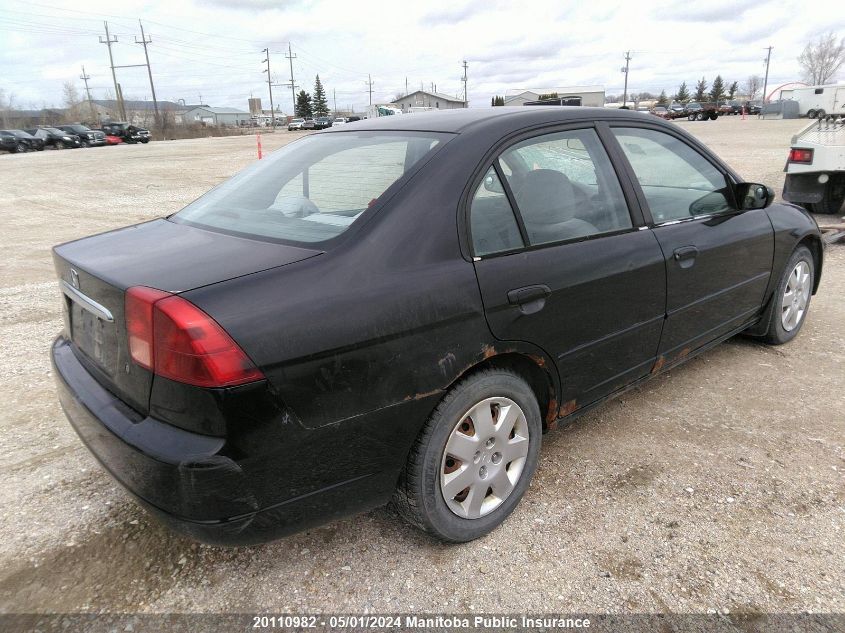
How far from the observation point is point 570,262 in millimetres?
2469

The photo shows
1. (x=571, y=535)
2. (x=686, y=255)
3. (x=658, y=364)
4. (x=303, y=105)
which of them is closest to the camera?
(x=571, y=535)

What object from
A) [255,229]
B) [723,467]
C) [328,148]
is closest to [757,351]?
[723,467]

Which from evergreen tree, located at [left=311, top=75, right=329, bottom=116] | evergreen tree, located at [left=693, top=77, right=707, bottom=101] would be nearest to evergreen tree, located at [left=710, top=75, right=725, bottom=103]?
evergreen tree, located at [left=693, top=77, right=707, bottom=101]

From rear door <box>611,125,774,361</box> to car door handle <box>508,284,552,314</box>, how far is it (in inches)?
34.8

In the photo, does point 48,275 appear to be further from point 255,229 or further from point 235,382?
point 235,382

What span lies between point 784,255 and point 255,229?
3.29 meters

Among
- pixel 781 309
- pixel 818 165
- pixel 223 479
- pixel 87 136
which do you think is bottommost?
pixel 781 309

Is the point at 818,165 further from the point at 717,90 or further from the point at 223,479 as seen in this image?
the point at 717,90

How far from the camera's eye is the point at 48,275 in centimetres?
665

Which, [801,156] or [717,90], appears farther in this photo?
A: [717,90]

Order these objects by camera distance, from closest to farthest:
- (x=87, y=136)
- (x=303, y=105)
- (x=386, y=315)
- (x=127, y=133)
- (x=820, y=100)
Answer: (x=386, y=315) < (x=820, y=100) < (x=87, y=136) < (x=127, y=133) < (x=303, y=105)

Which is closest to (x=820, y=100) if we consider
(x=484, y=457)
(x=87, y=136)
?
(x=484, y=457)

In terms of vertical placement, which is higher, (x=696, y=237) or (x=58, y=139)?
(x=58, y=139)

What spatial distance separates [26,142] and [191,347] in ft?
148
